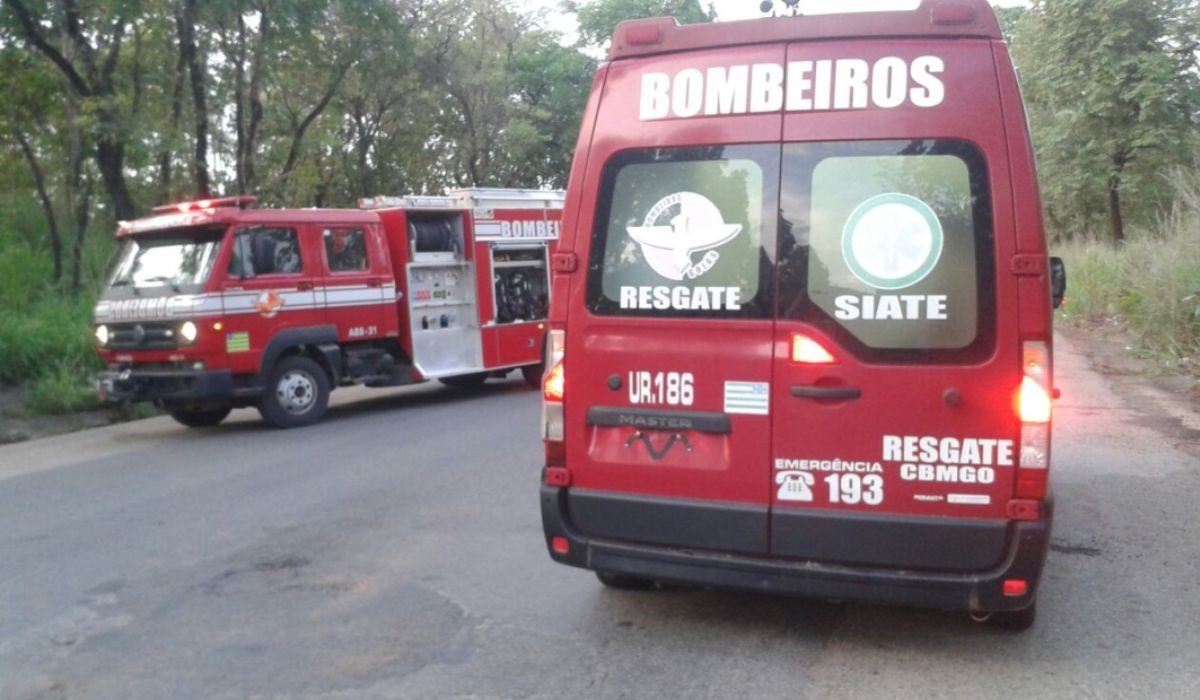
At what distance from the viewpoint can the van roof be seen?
4934 millimetres

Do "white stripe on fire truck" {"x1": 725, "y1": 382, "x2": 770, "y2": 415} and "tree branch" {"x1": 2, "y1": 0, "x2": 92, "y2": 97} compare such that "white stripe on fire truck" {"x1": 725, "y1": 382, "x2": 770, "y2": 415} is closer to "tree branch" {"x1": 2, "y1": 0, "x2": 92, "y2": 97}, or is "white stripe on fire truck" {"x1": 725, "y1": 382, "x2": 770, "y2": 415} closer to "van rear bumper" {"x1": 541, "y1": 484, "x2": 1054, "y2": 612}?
"van rear bumper" {"x1": 541, "y1": 484, "x2": 1054, "y2": 612}

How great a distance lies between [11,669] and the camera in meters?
5.46

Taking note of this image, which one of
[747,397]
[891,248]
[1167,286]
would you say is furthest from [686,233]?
[1167,286]

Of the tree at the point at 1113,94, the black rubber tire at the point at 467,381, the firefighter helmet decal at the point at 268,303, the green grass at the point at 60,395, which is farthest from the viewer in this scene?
the tree at the point at 1113,94

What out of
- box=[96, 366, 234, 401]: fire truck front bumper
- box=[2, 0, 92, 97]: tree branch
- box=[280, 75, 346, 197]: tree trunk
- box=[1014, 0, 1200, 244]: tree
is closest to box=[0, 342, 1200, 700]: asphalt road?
box=[96, 366, 234, 401]: fire truck front bumper

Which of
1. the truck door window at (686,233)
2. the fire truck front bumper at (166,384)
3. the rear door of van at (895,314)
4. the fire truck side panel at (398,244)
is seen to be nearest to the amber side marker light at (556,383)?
the truck door window at (686,233)

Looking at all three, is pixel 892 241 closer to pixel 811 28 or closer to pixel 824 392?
pixel 824 392

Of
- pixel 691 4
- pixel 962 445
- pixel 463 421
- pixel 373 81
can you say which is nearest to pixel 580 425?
pixel 962 445

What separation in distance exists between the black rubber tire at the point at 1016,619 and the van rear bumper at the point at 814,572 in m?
0.63

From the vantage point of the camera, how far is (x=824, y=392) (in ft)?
16.6

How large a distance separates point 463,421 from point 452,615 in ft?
24.5

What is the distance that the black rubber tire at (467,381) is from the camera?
1641 centimetres

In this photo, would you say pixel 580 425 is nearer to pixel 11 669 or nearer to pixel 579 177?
pixel 579 177

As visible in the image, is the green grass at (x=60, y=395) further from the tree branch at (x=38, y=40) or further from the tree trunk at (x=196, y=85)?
the tree trunk at (x=196, y=85)
